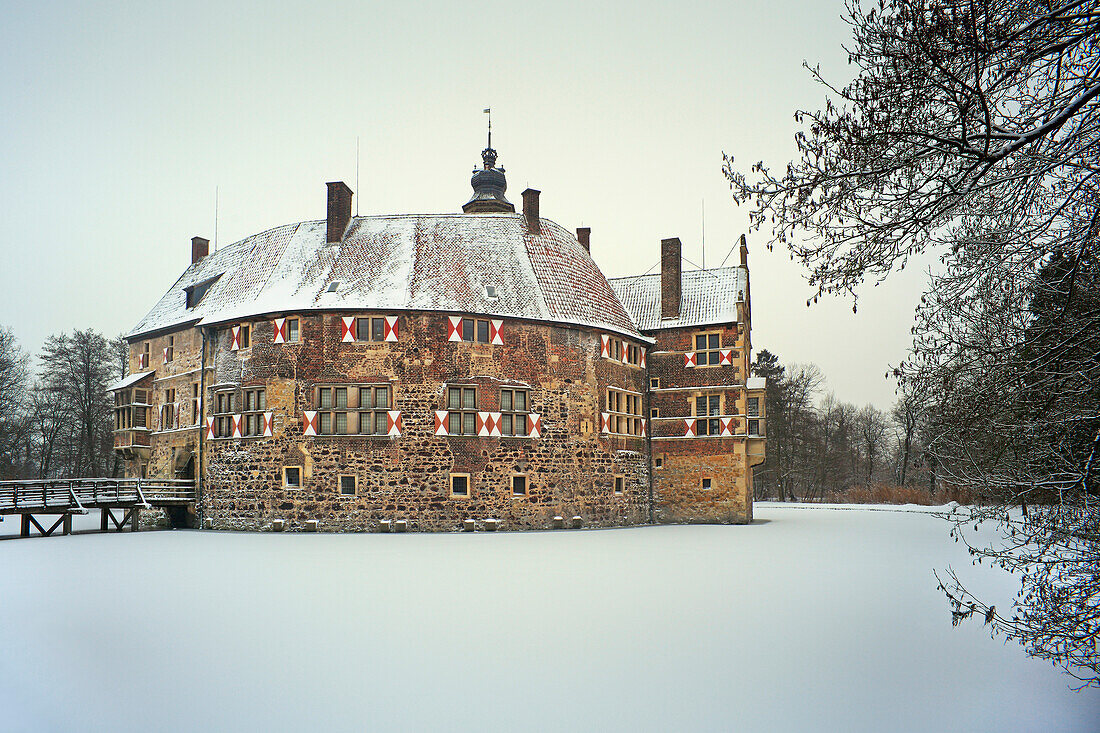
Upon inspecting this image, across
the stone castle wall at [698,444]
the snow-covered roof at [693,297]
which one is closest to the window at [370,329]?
the snow-covered roof at [693,297]

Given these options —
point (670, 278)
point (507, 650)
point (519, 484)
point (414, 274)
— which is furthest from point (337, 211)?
point (507, 650)

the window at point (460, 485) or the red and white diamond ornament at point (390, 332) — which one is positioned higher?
the red and white diamond ornament at point (390, 332)

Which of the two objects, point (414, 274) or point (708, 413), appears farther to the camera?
point (708, 413)

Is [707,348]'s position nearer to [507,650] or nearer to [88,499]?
[88,499]

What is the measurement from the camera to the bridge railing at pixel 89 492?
76.4 ft

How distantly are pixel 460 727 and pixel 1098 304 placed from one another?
18.1ft

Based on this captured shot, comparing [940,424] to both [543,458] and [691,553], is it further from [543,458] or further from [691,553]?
[543,458]

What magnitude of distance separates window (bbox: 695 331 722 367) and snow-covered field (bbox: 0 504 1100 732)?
1570 cm

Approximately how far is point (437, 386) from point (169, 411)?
1097 cm

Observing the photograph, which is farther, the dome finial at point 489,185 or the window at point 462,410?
the dome finial at point 489,185

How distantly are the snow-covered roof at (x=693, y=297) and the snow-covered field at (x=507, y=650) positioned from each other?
16.5 m

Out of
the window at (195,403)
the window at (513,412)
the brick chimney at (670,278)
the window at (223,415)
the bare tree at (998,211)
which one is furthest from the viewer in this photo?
the brick chimney at (670,278)

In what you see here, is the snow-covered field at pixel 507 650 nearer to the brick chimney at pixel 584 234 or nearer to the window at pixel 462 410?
the window at pixel 462 410

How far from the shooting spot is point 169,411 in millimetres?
30000
